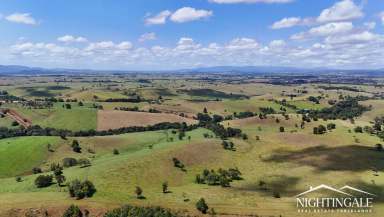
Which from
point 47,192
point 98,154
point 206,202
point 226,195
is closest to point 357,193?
point 226,195

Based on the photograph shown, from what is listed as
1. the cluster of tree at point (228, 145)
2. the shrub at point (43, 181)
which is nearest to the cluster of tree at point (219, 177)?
the cluster of tree at point (228, 145)

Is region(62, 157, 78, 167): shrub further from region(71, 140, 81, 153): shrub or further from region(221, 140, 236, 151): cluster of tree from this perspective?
region(221, 140, 236, 151): cluster of tree

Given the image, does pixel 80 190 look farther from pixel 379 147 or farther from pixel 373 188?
pixel 379 147

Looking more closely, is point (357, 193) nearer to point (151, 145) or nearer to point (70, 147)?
point (151, 145)

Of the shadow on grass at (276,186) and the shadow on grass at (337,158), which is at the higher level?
the shadow on grass at (337,158)

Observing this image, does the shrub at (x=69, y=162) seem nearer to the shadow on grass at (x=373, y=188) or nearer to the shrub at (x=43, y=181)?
the shrub at (x=43, y=181)

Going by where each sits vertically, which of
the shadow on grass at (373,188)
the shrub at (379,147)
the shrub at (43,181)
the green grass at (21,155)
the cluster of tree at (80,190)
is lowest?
the green grass at (21,155)

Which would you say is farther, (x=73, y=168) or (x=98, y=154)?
(x=98, y=154)
